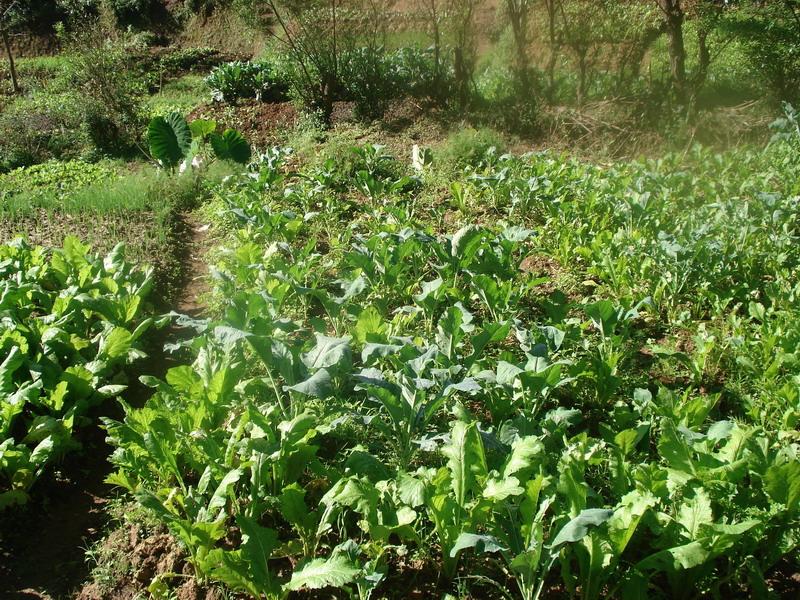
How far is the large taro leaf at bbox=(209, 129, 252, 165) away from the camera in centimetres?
818

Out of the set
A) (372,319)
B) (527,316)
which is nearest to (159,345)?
(372,319)

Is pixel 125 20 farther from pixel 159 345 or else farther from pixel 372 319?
pixel 372 319

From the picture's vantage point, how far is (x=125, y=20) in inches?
830

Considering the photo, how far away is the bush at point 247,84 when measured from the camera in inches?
474

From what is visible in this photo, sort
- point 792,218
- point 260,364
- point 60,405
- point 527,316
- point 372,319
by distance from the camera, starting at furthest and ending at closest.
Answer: point 792,218 < point 527,316 < point 260,364 < point 372,319 < point 60,405

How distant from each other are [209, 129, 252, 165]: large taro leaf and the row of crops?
9.33 feet

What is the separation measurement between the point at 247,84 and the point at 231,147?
4.55 m

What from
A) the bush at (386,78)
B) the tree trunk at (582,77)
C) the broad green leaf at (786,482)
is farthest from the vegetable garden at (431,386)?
the bush at (386,78)

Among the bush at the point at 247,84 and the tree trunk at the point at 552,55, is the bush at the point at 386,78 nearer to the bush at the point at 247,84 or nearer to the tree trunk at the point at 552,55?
the tree trunk at the point at 552,55

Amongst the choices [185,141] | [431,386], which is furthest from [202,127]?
[431,386]

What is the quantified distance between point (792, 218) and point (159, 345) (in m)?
4.68

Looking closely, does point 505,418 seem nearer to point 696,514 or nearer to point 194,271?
point 696,514

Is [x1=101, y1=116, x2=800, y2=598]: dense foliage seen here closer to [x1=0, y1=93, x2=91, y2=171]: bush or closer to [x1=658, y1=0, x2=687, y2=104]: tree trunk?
[x1=658, y1=0, x2=687, y2=104]: tree trunk

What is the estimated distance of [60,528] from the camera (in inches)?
117
